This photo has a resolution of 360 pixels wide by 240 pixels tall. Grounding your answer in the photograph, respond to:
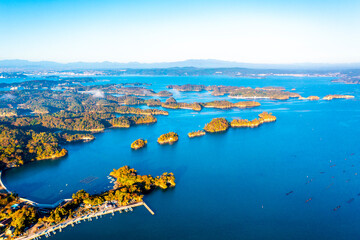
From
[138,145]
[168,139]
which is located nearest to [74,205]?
[138,145]

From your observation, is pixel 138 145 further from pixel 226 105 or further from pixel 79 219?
pixel 226 105

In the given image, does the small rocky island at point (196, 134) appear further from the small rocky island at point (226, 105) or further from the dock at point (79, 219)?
the small rocky island at point (226, 105)

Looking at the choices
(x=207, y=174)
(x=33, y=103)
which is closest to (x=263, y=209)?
(x=207, y=174)

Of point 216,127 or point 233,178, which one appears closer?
point 233,178

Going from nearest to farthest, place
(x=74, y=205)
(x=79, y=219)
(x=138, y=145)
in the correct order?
(x=79, y=219)
(x=74, y=205)
(x=138, y=145)

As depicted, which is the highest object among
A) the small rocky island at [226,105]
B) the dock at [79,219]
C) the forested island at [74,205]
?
the small rocky island at [226,105]

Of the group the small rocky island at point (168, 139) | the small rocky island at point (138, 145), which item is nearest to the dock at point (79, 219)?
the small rocky island at point (138, 145)
